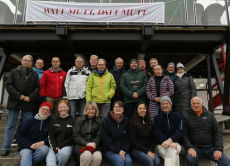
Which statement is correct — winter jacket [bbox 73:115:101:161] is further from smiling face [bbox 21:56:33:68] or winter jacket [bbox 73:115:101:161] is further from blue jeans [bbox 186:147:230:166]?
smiling face [bbox 21:56:33:68]

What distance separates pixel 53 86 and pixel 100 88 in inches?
46.6

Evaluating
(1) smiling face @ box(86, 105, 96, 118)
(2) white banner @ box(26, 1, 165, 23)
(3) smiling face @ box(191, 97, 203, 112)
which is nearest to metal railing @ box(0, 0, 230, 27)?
(2) white banner @ box(26, 1, 165, 23)

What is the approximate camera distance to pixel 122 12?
505 cm

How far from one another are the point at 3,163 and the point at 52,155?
110 cm

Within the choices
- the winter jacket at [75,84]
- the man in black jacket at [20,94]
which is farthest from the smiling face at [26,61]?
the winter jacket at [75,84]

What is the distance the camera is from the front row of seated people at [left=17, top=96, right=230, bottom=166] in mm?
2734

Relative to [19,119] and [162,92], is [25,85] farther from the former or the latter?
[162,92]

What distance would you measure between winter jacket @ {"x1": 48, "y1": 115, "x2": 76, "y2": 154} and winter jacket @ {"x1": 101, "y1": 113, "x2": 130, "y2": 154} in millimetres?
626

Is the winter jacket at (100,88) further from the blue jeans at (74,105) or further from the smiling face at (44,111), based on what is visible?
the smiling face at (44,111)

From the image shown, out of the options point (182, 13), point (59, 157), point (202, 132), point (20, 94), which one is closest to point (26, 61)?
point (20, 94)

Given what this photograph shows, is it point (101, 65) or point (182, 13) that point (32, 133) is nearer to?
point (101, 65)

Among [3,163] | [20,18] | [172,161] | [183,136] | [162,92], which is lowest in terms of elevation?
[3,163]

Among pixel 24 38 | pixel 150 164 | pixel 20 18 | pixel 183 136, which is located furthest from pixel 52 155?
pixel 20 18

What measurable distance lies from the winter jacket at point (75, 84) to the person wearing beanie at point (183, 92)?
7.16ft
